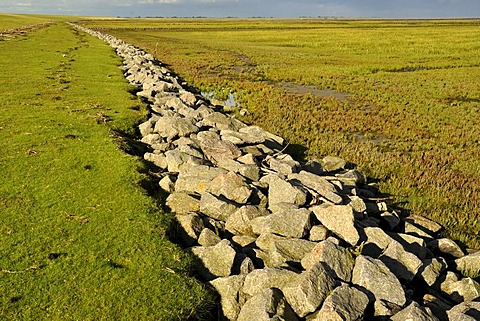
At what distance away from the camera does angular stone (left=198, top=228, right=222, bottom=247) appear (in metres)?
9.18

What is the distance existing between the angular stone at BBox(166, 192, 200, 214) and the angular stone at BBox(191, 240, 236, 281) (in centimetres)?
226

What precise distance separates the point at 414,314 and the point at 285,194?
15.8ft

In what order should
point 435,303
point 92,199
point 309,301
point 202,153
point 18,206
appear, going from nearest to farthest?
point 309,301 → point 435,303 → point 18,206 → point 92,199 → point 202,153

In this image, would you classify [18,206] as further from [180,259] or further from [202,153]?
[202,153]

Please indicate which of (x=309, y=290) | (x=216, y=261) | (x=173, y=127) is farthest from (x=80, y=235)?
(x=173, y=127)

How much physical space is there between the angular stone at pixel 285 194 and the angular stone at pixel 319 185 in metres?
0.88

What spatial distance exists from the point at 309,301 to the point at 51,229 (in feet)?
20.7

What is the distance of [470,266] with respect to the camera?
32.9ft

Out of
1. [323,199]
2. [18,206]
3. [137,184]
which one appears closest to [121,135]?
[137,184]

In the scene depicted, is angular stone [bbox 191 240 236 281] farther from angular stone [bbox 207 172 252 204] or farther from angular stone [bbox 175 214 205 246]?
angular stone [bbox 207 172 252 204]

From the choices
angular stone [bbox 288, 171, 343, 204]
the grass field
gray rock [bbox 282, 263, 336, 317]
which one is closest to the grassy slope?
gray rock [bbox 282, 263, 336, 317]

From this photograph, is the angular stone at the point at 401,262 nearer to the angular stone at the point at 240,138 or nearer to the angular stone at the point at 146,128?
the angular stone at the point at 240,138

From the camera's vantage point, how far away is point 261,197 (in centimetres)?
1129

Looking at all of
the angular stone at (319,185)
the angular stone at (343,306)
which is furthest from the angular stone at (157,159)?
the angular stone at (343,306)
